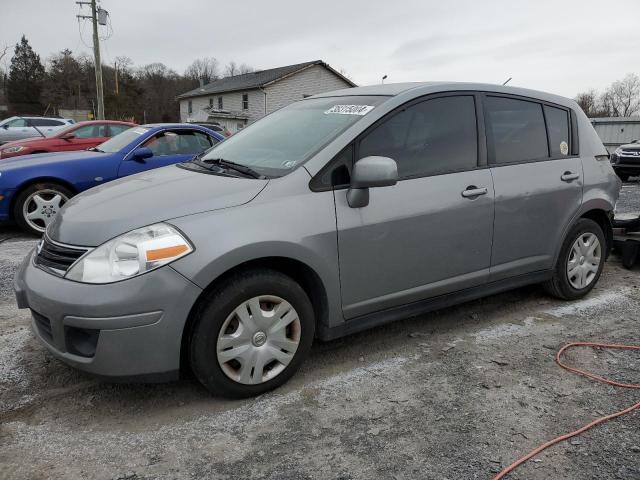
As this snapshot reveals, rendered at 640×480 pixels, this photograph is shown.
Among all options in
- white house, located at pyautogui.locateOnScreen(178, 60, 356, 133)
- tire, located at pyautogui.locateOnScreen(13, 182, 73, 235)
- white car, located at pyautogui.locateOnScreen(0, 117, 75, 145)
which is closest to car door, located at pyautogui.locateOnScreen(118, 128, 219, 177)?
tire, located at pyautogui.locateOnScreen(13, 182, 73, 235)

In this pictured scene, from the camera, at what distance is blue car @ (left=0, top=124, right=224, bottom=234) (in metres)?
6.26

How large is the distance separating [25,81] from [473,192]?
266 feet

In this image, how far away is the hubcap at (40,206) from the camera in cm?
637

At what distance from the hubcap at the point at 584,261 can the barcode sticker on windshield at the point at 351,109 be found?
2.19m

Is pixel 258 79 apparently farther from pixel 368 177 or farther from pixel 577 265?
pixel 368 177

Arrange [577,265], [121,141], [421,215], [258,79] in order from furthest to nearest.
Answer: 1. [258,79]
2. [121,141]
3. [577,265]
4. [421,215]

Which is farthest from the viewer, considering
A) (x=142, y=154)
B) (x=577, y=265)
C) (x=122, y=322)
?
(x=142, y=154)

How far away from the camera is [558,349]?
3.44m

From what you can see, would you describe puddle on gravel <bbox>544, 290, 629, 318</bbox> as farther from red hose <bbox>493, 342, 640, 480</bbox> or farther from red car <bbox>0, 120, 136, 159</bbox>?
red car <bbox>0, 120, 136, 159</bbox>

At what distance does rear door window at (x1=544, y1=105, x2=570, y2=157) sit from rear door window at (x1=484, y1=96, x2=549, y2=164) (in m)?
0.07

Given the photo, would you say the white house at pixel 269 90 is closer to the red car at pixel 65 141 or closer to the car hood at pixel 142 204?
the red car at pixel 65 141

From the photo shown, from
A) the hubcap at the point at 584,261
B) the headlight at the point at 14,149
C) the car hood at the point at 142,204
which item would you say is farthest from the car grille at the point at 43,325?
the headlight at the point at 14,149

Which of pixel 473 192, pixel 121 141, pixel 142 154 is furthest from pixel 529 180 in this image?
pixel 121 141

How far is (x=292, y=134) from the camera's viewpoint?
11.1ft
